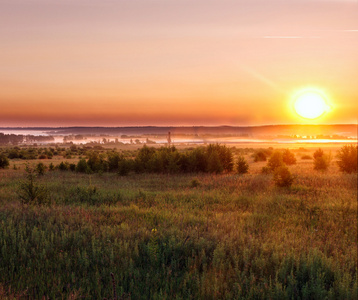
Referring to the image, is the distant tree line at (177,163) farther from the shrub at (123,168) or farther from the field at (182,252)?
the field at (182,252)

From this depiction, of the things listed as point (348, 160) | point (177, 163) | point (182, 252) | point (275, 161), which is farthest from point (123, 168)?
point (348, 160)

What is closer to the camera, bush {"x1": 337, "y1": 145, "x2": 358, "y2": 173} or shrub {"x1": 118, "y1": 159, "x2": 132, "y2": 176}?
bush {"x1": 337, "y1": 145, "x2": 358, "y2": 173}

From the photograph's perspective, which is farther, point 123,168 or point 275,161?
point 275,161

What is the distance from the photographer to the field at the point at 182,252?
414cm

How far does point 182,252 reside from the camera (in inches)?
221

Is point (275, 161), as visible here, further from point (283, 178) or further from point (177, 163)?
point (283, 178)

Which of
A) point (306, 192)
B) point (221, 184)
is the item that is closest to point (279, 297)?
point (306, 192)

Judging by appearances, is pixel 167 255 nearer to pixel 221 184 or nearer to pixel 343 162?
pixel 221 184

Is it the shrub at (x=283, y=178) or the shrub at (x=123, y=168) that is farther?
the shrub at (x=123, y=168)

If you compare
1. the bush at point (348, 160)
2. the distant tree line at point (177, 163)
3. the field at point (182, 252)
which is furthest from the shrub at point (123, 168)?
the bush at point (348, 160)

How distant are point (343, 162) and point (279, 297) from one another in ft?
63.2

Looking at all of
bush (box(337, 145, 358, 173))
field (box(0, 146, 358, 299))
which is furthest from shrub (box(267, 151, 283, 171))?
field (box(0, 146, 358, 299))

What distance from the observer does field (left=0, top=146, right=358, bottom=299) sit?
4.14 metres

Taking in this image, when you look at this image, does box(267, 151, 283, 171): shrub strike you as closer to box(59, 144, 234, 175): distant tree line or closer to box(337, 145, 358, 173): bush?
box(59, 144, 234, 175): distant tree line
